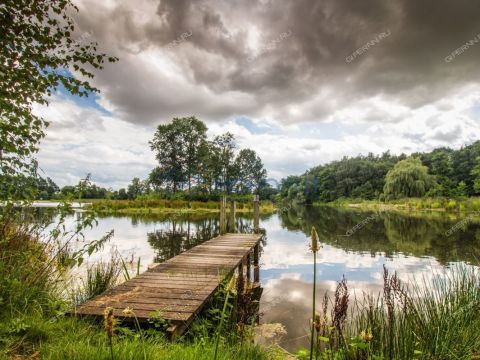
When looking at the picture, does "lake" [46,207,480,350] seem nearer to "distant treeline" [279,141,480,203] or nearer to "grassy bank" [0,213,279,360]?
"grassy bank" [0,213,279,360]

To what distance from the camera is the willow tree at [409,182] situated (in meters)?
47.2

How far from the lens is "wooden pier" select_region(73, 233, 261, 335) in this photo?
3.93 meters

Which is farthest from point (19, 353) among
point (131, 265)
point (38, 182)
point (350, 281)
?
point (350, 281)

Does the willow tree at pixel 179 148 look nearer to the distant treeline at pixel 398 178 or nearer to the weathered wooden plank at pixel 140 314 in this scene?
the distant treeline at pixel 398 178

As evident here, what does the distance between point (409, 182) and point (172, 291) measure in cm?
5023

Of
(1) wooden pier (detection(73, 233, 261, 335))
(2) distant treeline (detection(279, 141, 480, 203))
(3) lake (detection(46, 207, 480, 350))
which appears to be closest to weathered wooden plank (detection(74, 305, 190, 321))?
(1) wooden pier (detection(73, 233, 261, 335))

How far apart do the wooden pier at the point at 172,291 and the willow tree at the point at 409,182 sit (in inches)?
1847

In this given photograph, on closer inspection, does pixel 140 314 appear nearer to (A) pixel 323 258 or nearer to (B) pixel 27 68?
(B) pixel 27 68

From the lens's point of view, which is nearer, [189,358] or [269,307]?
[189,358]

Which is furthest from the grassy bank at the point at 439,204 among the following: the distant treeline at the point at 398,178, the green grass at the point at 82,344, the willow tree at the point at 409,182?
the green grass at the point at 82,344

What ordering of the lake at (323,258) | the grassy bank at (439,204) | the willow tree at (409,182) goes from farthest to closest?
the willow tree at (409,182)
the grassy bank at (439,204)
the lake at (323,258)

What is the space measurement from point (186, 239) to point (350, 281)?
28.7ft

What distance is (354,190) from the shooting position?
79062mm

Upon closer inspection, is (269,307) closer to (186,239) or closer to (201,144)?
(186,239)
